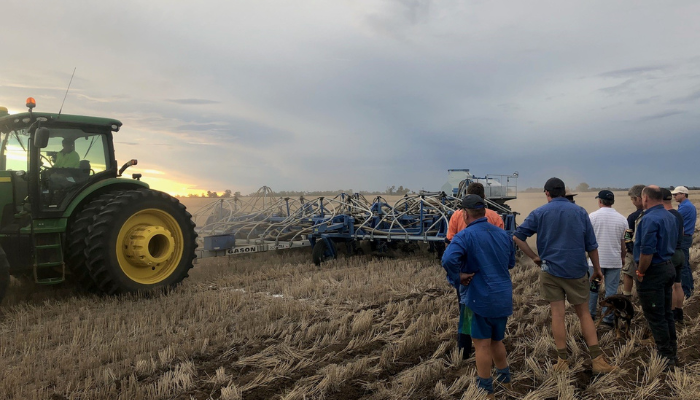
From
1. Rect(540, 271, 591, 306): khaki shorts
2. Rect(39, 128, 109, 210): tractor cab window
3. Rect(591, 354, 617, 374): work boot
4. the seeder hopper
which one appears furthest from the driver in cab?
Rect(591, 354, 617, 374): work boot

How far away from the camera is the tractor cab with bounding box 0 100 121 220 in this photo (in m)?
5.64

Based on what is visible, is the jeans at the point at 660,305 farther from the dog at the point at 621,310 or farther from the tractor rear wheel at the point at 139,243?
the tractor rear wheel at the point at 139,243

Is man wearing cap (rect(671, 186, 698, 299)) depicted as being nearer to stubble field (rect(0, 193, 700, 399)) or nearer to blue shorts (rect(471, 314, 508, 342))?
stubble field (rect(0, 193, 700, 399))

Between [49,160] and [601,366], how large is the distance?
6472 mm

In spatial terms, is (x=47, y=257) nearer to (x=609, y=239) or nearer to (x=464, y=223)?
(x=464, y=223)

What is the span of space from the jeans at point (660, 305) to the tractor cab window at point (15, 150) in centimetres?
693

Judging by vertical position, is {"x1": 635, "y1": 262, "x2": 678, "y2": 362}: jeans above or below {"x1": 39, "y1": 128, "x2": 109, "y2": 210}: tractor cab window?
below

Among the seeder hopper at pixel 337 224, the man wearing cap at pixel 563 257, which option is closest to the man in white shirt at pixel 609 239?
the man wearing cap at pixel 563 257

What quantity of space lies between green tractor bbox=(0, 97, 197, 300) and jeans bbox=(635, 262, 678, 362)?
18.3ft

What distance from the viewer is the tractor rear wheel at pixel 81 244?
18.5 feet

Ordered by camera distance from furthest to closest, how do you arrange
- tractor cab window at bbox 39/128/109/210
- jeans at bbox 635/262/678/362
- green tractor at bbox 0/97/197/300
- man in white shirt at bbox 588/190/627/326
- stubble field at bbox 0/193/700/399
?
tractor cab window at bbox 39/128/109/210 < green tractor at bbox 0/97/197/300 < man in white shirt at bbox 588/190/627/326 < jeans at bbox 635/262/678/362 < stubble field at bbox 0/193/700/399

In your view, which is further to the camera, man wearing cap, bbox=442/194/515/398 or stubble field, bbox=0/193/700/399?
stubble field, bbox=0/193/700/399

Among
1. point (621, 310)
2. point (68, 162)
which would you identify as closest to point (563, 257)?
point (621, 310)

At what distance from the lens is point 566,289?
3.94 m
